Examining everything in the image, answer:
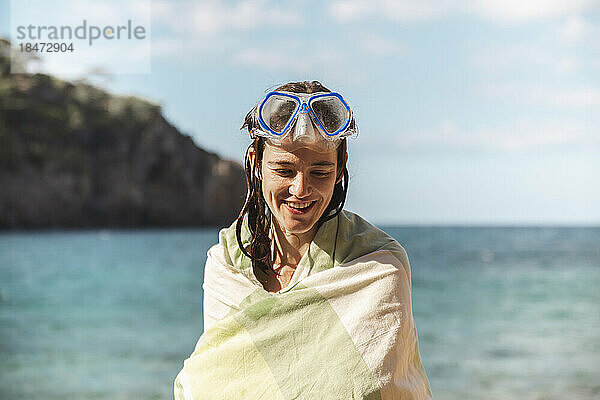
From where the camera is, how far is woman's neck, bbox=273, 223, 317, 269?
1773 mm

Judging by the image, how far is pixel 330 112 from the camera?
1.66m

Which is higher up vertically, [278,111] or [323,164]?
[278,111]

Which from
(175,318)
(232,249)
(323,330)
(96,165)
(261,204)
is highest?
(261,204)

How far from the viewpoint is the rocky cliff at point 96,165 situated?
2297cm

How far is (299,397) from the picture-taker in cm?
161

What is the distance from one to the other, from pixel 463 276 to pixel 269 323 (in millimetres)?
17817

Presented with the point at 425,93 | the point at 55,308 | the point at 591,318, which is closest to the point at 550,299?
the point at 591,318

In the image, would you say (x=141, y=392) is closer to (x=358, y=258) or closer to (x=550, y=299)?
(x=358, y=258)

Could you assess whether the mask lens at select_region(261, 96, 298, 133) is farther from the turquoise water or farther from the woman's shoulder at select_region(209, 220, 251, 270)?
the turquoise water

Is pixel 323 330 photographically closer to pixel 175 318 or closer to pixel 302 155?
pixel 302 155

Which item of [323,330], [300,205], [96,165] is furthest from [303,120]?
[96,165]

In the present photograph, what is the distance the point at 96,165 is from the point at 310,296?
24.7 meters

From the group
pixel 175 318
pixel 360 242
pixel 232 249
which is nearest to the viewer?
pixel 360 242

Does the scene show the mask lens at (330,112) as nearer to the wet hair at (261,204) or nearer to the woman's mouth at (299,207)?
the wet hair at (261,204)
